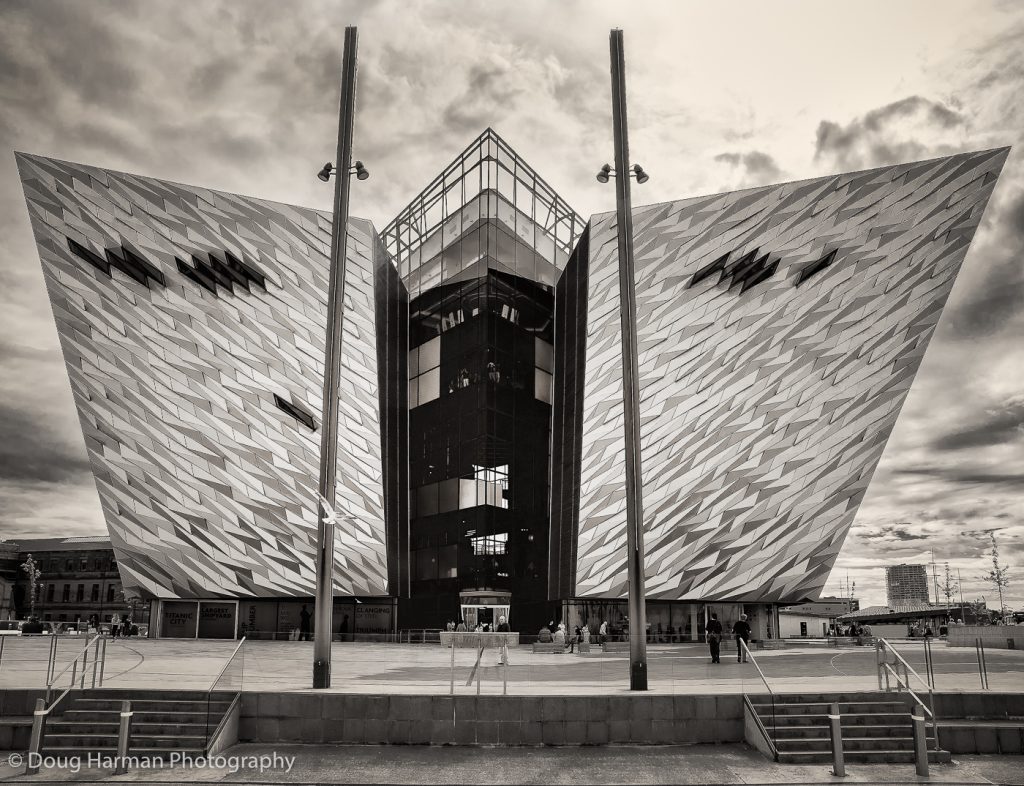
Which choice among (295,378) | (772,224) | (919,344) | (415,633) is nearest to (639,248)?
(772,224)

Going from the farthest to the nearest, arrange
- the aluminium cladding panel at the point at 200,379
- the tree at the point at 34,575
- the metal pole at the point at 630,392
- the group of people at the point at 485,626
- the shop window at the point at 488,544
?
the tree at the point at 34,575
the shop window at the point at 488,544
the group of people at the point at 485,626
the aluminium cladding panel at the point at 200,379
the metal pole at the point at 630,392

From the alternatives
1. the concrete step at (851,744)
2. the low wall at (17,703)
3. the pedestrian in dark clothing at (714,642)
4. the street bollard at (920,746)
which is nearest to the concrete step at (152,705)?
the low wall at (17,703)

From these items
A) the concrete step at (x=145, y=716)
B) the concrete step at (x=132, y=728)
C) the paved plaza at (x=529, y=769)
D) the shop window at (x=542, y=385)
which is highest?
the shop window at (x=542, y=385)

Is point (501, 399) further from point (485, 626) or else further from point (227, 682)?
point (227, 682)

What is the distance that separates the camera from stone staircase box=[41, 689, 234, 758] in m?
12.1

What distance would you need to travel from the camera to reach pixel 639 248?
38.7 meters

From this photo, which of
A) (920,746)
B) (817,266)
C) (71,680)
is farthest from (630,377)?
(817,266)

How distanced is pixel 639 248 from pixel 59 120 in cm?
2461

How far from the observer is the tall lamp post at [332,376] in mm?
15344

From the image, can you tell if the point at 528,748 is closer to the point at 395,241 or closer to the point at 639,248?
the point at 639,248

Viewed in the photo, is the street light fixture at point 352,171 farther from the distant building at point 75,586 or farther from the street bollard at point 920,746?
the distant building at point 75,586

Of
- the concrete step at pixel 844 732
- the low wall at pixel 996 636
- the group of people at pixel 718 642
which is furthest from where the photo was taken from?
the low wall at pixel 996 636

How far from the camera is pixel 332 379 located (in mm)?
16469

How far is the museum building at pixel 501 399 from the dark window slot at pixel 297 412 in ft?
0.30
